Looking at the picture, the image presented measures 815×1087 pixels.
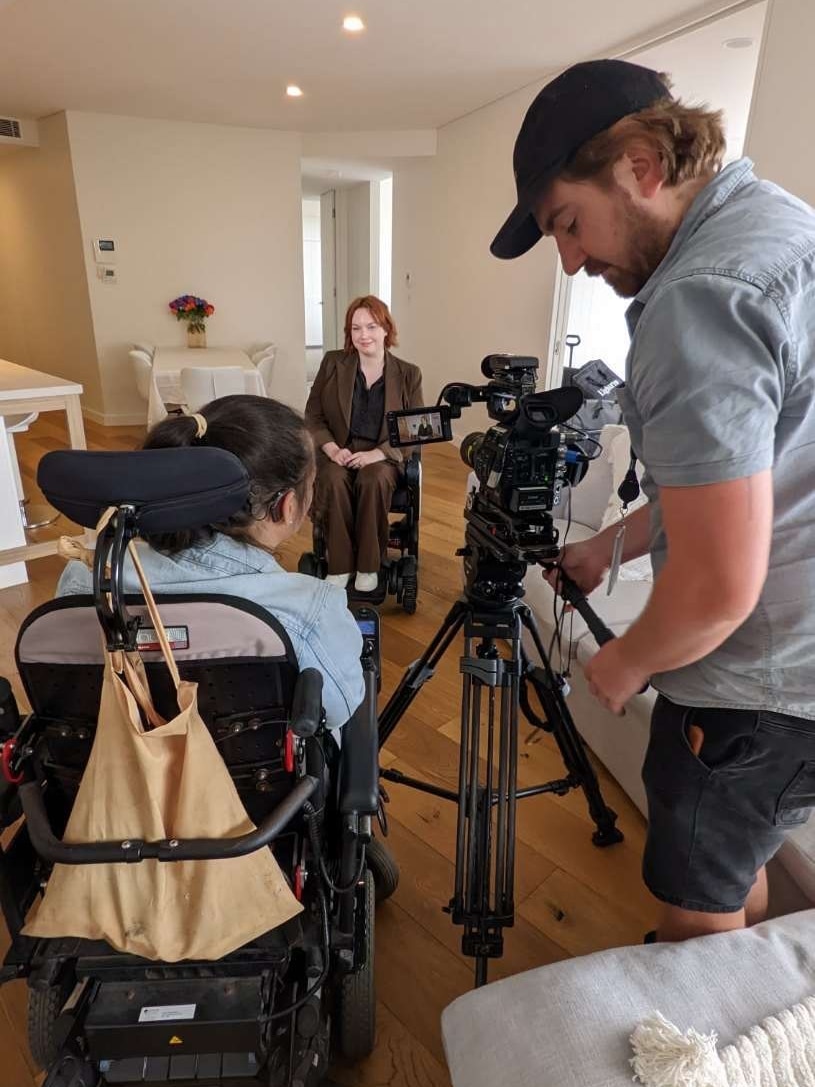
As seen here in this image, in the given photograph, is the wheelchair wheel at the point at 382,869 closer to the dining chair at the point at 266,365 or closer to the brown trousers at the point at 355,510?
the brown trousers at the point at 355,510

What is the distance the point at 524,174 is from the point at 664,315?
0.28 meters

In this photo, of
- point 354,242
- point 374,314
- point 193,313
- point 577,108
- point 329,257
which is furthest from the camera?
point 329,257

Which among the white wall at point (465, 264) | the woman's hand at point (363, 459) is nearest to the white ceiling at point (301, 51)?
the white wall at point (465, 264)

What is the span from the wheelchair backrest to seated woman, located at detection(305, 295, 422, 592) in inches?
69.7

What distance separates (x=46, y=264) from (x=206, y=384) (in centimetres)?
333

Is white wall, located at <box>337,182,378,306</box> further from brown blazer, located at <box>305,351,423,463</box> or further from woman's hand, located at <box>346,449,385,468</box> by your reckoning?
woman's hand, located at <box>346,449,385,468</box>

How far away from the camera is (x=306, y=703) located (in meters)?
0.77

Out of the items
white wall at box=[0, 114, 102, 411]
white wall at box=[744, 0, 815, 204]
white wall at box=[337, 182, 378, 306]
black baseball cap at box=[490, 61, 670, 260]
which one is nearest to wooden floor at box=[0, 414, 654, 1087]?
black baseball cap at box=[490, 61, 670, 260]

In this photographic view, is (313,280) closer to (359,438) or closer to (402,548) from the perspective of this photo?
(359,438)

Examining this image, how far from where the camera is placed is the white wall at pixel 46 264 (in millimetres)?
5625

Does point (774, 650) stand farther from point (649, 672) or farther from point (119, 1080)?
point (119, 1080)

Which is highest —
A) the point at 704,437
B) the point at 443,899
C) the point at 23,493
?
the point at 704,437

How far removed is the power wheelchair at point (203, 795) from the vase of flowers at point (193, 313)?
19.0 feet

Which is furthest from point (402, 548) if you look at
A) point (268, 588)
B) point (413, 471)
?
point (268, 588)
